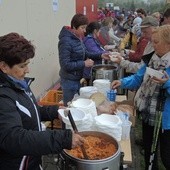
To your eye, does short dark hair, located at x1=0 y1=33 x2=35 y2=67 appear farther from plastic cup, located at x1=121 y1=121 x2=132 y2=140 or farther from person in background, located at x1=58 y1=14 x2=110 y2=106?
person in background, located at x1=58 y1=14 x2=110 y2=106

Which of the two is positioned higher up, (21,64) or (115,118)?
(21,64)

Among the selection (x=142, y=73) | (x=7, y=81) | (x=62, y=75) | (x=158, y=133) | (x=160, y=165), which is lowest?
(x=160, y=165)

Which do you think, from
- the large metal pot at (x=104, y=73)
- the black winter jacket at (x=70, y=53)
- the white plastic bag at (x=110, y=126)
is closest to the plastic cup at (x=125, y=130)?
the white plastic bag at (x=110, y=126)

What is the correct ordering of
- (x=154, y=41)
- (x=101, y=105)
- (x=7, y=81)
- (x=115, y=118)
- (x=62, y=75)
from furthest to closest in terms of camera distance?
1. (x=62, y=75)
2. (x=101, y=105)
3. (x=154, y=41)
4. (x=115, y=118)
5. (x=7, y=81)

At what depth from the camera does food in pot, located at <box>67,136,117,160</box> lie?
1941 mm

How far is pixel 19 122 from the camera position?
155 centimetres

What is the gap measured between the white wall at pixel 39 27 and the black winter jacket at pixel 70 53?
83cm

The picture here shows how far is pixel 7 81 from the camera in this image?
1.65 meters

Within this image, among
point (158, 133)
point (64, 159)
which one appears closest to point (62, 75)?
point (158, 133)

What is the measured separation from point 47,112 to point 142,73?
139cm

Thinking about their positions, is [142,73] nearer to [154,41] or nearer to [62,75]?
[154,41]

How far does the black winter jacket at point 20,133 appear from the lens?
58.0 inches

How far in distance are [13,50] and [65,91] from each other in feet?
8.02

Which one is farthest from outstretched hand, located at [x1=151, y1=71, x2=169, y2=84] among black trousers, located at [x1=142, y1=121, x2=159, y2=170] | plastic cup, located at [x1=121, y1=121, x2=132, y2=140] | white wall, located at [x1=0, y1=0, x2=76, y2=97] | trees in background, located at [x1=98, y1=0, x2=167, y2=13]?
trees in background, located at [x1=98, y1=0, x2=167, y2=13]
